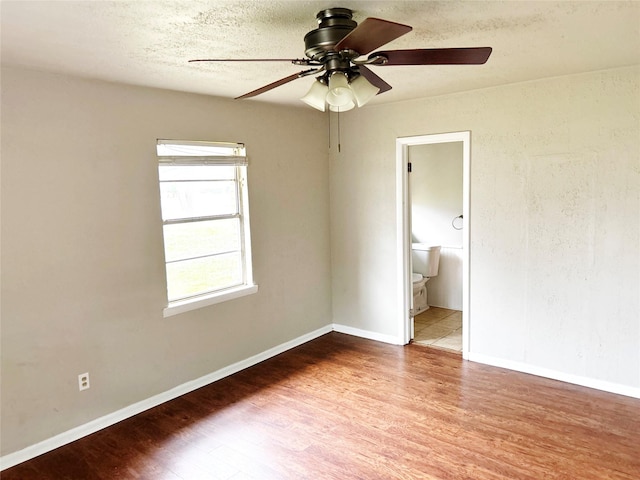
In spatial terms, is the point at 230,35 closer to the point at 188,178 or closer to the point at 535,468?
the point at 188,178

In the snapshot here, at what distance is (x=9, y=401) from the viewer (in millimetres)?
2736

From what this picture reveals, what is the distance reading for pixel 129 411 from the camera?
333cm

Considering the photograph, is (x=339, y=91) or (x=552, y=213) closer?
(x=339, y=91)

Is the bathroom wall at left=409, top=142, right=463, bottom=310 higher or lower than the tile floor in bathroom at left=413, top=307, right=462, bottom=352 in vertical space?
higher

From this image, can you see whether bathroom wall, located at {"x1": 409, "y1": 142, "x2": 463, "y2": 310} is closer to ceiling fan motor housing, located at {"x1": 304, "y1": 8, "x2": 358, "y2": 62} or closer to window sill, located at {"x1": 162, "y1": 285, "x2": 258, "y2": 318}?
window sill, located at {"x1": 162, "y1": 285, "x2": 258, "y2": 318}

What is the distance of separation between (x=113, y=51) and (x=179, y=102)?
1.08 metres

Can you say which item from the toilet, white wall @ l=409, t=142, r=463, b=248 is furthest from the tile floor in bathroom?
white wall @ l=409, t=142, r=463, b=248

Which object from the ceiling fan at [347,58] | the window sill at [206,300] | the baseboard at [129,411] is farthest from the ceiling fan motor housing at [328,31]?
the baseboard at [129,411]

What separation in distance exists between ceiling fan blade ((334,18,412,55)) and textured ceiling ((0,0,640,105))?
0.28m

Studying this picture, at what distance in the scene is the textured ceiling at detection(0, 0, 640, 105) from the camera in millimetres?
1939

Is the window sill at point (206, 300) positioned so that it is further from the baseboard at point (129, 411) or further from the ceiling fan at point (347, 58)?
the ceiling fan at point (347, 58)

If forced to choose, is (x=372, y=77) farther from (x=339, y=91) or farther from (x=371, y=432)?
(x=371, y=432)

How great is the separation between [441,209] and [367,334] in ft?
6.44

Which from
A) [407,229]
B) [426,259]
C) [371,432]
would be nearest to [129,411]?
[371,432]
